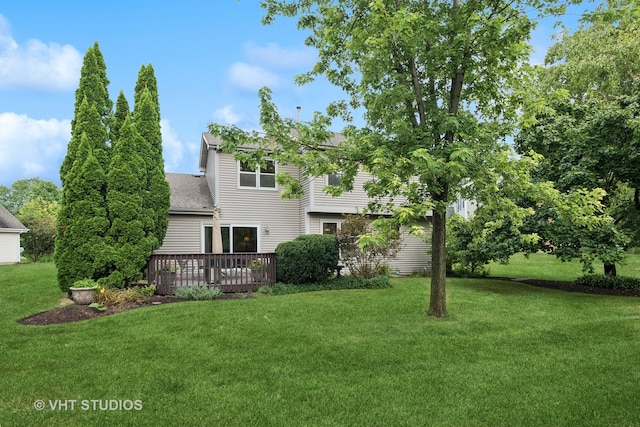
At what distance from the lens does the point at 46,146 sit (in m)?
38.1

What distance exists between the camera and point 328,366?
15.5ft

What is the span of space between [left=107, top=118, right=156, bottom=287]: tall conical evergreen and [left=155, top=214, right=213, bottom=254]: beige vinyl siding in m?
3.74

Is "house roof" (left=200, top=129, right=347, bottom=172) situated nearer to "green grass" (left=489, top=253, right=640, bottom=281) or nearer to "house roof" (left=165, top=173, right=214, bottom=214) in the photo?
"house roof" (left=165, top=173, right=214, bottom=214)

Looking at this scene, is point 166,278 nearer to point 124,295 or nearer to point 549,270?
point 124,295

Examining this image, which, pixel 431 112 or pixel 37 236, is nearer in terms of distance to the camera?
pixel 431 112

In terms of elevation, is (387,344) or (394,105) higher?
(394,105)

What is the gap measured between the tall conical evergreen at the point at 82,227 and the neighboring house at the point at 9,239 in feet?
58.4

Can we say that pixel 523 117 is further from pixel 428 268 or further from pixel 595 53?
pixel 595 53

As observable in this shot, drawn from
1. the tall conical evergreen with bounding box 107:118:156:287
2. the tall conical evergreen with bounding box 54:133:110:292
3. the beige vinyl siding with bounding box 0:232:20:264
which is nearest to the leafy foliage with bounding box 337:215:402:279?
the tall conical evergreen with bounding box 107:118:156:287

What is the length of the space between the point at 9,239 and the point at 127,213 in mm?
19322

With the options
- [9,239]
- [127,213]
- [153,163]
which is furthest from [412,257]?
[9,239]

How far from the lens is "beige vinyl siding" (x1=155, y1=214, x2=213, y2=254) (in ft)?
46.5

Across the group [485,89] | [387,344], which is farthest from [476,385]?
[485,89]

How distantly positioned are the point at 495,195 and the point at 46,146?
4387cm
